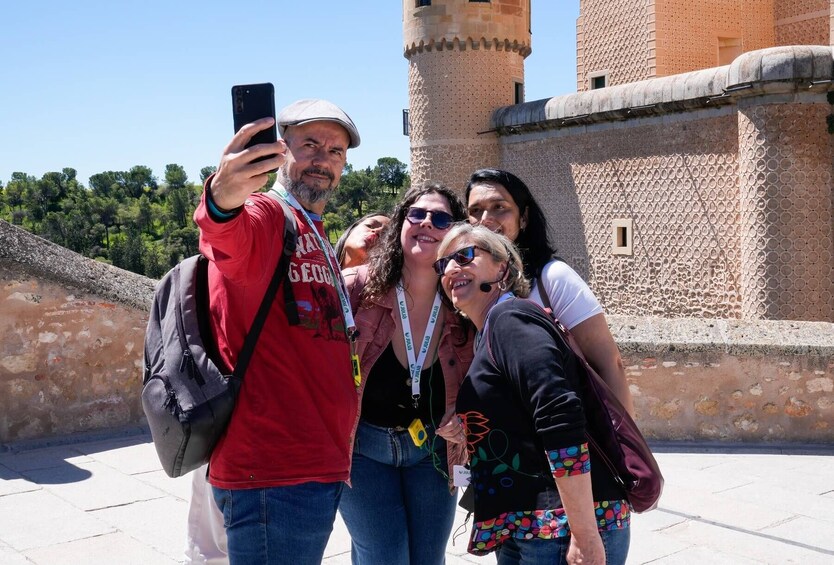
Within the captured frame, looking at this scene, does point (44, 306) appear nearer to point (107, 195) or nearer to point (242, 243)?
point (242, 243)

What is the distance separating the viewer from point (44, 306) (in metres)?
5.81

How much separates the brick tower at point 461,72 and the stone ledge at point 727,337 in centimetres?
A: 1205

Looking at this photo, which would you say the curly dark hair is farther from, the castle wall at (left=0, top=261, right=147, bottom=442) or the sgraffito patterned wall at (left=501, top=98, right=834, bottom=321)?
the sgraffito patterned wall at (left=501, top=98, right=834, bottom=321)

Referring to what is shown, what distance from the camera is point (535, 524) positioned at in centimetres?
208

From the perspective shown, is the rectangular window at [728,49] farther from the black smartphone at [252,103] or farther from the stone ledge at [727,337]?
the black smartphone at [252,103]

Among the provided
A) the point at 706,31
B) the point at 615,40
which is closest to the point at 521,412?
the point at 615,40

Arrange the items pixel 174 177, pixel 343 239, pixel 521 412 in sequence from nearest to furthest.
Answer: pixel 521 412
pixel 343 239
pixel 174 177

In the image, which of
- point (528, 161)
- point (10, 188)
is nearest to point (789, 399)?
point (528, 161)

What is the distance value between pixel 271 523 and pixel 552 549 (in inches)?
26.9

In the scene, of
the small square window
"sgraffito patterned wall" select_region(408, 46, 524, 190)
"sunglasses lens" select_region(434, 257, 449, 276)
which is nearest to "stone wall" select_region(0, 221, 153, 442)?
"sunglasses lens" select_region(434, 257, 449, 276)

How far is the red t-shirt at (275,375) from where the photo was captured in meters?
2.08

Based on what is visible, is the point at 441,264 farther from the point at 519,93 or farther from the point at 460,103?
the point at 519,93

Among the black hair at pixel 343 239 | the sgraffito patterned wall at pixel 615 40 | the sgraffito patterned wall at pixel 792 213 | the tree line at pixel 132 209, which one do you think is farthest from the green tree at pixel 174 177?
the black hair at pixel 343 239

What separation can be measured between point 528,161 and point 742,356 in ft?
39.5
